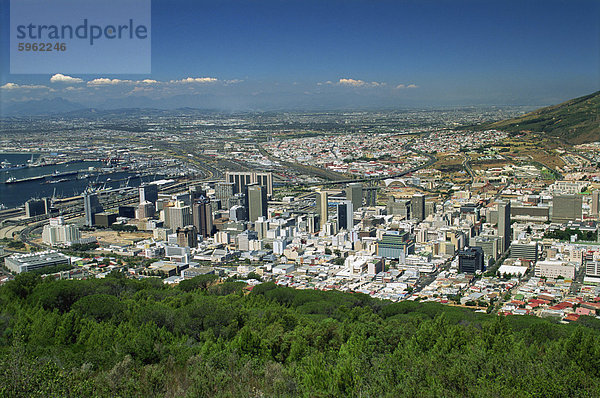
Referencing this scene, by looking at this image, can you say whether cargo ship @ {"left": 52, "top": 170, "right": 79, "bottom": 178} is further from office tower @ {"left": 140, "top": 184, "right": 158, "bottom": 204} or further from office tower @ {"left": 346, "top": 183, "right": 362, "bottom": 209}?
office tower @ {"left": 346, "top": 183, "right": 362, "bottom": 209}

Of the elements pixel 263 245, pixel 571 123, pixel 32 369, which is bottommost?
pixel 263 245

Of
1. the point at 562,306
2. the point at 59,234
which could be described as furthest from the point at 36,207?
the point at 562,306

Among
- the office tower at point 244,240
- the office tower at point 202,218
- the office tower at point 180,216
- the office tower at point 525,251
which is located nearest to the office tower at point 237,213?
the office tower at point 202,218

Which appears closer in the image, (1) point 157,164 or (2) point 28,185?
(2) point 28,185

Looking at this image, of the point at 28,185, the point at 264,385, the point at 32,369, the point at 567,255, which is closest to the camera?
the point at 32,369

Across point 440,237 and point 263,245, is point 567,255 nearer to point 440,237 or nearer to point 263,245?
point 440,237

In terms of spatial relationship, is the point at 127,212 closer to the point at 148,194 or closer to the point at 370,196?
the point at 148,194

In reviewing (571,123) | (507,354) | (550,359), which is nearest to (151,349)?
(507,354)
